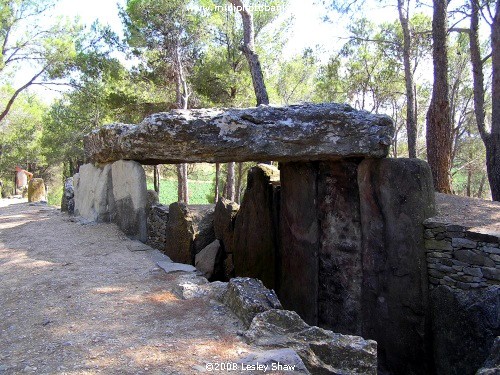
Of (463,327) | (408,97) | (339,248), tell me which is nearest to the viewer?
(463,327)

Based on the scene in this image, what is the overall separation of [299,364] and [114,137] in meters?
4.04

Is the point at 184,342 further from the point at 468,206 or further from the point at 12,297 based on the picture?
the point at 468,206

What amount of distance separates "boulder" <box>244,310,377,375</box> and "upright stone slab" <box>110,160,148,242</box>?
3.03 m

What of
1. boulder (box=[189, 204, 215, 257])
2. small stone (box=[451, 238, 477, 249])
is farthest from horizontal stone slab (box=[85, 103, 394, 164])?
boulder (box=[189, 204, 215, 257])

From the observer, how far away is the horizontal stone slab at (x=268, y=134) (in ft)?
15.9

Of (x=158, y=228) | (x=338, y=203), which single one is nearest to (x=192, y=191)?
(x=158, y=228)

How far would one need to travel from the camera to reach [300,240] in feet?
17.6

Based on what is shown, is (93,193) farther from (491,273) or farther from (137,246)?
(491,273)

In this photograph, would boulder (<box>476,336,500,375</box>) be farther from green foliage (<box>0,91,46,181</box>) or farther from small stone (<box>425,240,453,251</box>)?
green foliage (<box>0,91,46,181</box>)

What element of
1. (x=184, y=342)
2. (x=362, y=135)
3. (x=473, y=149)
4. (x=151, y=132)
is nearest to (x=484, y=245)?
(x=362, y=135)

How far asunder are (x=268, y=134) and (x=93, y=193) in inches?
120

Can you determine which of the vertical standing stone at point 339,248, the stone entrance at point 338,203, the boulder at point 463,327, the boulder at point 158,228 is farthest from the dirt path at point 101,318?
the boulder at point 463,327

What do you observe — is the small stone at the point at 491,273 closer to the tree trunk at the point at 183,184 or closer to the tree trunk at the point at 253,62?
the tree trunk at the point at 253,62

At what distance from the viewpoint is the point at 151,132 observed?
4895 mm
